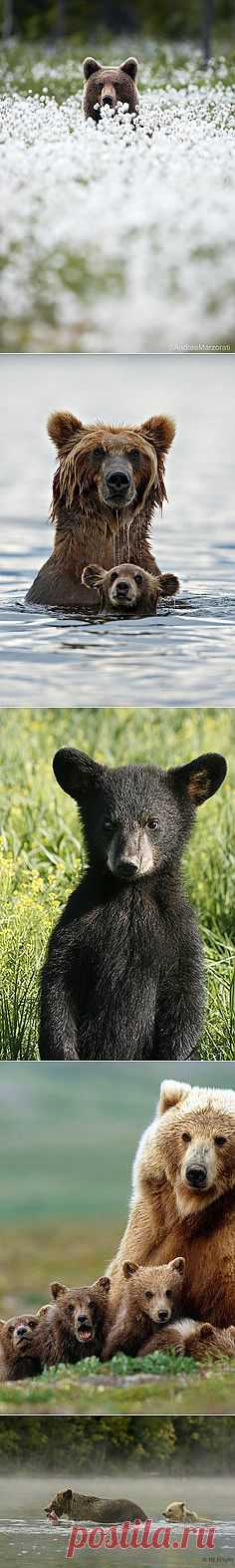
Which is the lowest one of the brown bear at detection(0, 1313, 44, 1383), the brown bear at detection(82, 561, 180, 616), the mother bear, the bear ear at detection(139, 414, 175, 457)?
the brown bear at detection(0, 1313, 44, 1383)

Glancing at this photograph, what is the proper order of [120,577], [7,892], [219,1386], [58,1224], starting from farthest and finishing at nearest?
[7,892] → [58,1224] → [219,1386] → [120,577]

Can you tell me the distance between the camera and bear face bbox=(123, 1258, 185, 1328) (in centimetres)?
219

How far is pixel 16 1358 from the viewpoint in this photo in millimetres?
2254

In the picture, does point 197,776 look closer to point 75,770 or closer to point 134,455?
point 75,770

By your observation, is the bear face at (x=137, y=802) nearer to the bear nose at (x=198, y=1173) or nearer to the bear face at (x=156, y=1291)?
the bear nose at (x=198, y=1173)

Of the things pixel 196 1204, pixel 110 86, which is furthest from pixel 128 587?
pixel 196 1204

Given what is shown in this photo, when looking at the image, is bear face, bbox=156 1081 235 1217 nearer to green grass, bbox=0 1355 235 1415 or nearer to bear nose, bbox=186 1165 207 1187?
bear nose, bbox=186 1165 207 1187

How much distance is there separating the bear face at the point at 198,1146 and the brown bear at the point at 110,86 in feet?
3.65

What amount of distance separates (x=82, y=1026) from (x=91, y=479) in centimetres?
64

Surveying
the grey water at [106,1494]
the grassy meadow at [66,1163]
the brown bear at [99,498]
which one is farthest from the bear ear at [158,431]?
the grey water at [106,1494]

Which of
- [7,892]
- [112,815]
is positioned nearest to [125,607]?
[112,815]

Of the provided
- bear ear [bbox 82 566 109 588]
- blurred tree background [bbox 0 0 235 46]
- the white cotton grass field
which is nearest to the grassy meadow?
bear ear [bbox 82 566 109 588]

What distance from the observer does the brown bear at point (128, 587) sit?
211 cm

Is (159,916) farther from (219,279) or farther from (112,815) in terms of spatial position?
(219,279)
